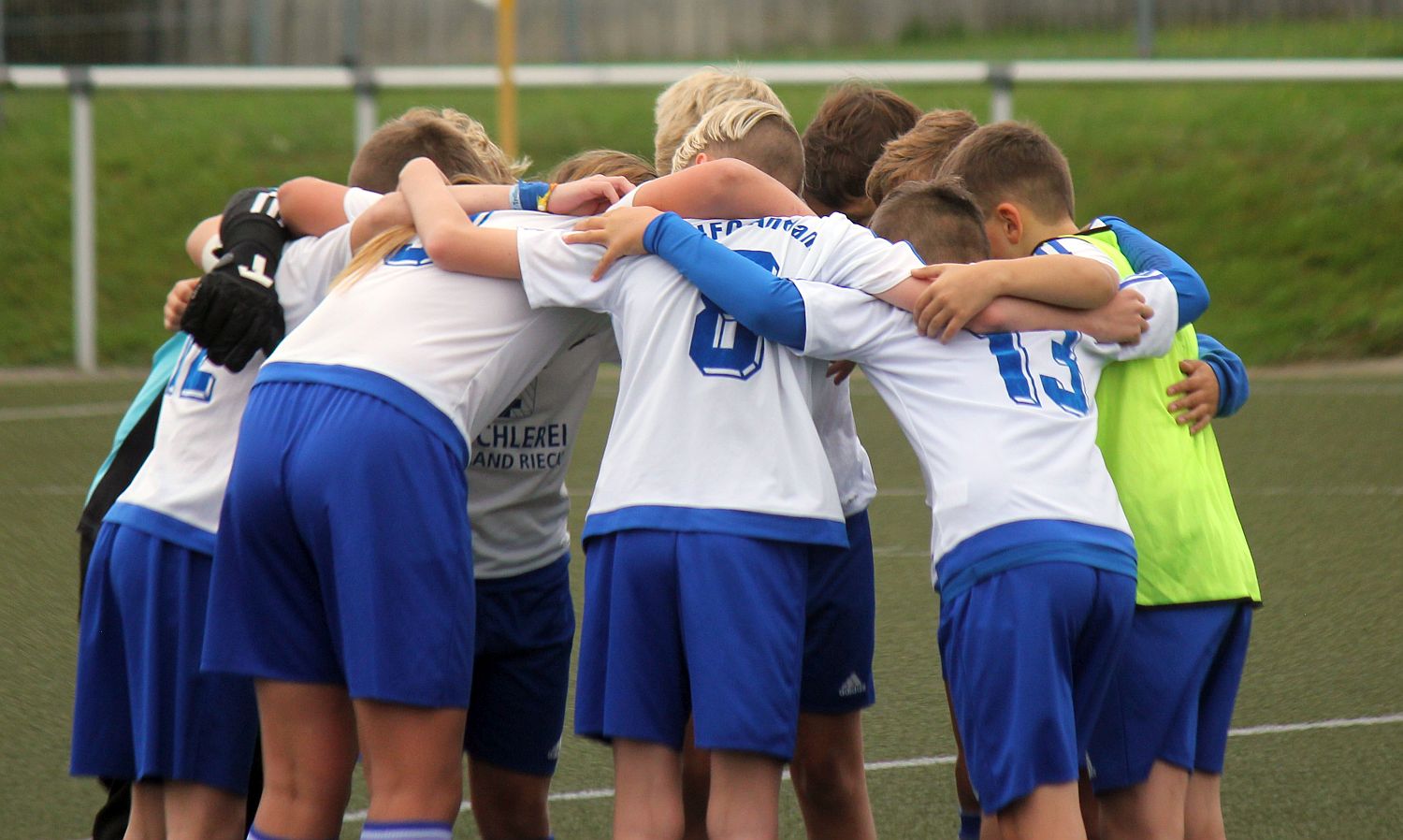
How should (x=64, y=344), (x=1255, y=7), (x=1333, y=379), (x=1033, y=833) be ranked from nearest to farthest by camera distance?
(x=1033, y=833)
(x=1333, y=379)
(x=64, y=344)
(x=1255, y=7)

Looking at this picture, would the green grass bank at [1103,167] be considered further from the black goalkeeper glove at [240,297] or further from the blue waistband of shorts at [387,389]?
the blue waistband of shorts at [387,389]

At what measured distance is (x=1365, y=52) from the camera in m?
14.8

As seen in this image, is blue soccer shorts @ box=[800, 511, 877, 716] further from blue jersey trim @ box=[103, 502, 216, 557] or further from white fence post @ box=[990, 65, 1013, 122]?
white fence post @ box=[990, 65, 1013, 122]

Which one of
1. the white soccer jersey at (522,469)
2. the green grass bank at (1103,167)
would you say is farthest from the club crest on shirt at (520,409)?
the green grass bank at (1103,167)

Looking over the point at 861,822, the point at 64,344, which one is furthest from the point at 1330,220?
the point at 861,822

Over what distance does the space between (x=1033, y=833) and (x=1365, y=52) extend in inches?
549

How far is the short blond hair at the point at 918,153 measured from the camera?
11.0 feet

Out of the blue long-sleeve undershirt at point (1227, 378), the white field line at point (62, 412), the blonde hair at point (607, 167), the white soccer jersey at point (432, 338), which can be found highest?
the blonde hair at point (607, 167)

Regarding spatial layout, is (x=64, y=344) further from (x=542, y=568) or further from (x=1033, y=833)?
(x=1033, y=833)

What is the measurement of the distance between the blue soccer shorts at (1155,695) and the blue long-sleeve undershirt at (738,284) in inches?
31.6

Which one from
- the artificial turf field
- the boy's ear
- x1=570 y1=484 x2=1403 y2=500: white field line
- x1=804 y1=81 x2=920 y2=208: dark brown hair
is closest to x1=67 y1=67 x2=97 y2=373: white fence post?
the artificial turf field

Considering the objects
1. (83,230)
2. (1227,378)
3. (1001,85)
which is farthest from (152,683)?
(1001,85)

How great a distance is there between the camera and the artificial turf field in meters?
3.84

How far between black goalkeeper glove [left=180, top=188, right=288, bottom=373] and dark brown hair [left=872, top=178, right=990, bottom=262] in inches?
43.1
